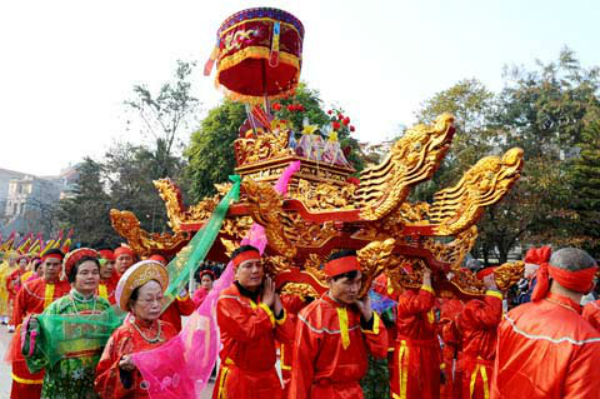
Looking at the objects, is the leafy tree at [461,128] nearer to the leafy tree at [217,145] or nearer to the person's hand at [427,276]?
the leafy tree at [217,145]

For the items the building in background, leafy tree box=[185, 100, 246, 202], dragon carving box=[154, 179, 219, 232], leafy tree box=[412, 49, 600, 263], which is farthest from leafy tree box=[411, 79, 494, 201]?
the building in background

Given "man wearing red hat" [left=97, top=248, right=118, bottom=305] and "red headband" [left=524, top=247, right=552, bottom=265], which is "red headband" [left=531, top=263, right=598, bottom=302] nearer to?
"red headband" [left=524, top=247, right=552, bottom=265]

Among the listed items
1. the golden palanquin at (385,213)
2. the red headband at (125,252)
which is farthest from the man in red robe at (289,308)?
the red headband at (125,252)

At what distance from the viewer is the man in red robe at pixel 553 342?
2.15m

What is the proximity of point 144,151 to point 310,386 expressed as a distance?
22.8m

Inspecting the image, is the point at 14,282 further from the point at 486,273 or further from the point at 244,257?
the point at 486,273

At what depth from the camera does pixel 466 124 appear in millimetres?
15781

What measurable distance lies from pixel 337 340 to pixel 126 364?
121 cm

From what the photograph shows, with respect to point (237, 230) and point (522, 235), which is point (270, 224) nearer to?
point (237, 230)

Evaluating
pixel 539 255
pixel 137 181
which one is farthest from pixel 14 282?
Result: pixel 137 181

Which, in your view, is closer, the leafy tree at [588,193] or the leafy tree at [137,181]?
the leafy tree at [588,193]

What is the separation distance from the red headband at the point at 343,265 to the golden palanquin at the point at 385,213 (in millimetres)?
953

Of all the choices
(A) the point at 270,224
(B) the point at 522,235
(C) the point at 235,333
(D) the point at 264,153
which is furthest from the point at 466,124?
(C) the point at 235,333

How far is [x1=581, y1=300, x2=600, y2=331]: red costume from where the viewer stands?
131 inches
